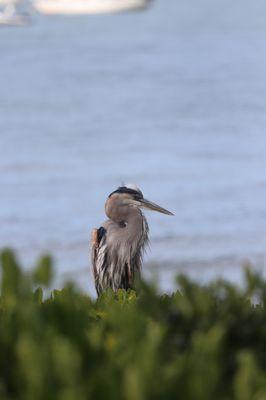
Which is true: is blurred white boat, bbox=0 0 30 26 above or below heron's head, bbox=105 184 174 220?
above

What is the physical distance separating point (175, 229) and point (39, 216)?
157cm

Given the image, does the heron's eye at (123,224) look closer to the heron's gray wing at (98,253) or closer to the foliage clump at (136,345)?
the heron's gray wing at (98,253)

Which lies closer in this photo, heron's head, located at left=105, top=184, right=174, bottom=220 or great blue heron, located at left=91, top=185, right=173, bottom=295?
great blue heron, located at left=91, top=185, right=173, bottom=295

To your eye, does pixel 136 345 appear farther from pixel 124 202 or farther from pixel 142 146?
pixel 142 146

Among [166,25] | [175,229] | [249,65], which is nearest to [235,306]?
[175,229]

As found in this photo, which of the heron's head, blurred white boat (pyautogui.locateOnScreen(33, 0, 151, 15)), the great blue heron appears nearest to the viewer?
the great blue heron

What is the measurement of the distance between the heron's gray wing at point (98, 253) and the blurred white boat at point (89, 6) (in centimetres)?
5109

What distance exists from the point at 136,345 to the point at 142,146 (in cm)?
1771

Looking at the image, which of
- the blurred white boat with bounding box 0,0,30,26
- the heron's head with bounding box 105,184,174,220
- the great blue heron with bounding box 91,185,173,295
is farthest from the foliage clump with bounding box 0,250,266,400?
the blurred white boat with bounding box 0,0,30,26

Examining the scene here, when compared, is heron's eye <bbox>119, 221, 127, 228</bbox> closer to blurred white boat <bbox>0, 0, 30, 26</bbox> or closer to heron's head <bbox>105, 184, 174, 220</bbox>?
heron's head <bbox>105, 184, 174, 220</bbox>

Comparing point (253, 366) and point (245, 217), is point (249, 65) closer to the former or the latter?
point (245, 217)

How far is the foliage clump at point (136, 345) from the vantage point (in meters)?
3.05

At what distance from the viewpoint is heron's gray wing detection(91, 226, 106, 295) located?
927 centimetres

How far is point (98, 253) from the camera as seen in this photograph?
367 inches
